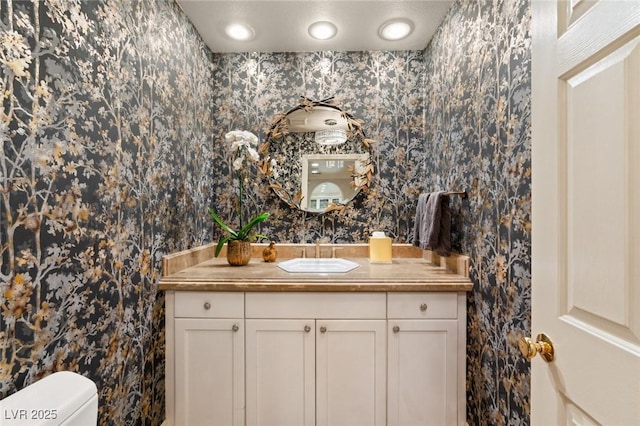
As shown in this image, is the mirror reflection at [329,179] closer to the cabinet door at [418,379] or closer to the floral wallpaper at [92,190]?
the floral wallpaper at [92,190]

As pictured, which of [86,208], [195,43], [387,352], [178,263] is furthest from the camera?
[195,43]

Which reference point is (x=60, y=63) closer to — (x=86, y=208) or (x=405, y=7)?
(x=86, y=208)

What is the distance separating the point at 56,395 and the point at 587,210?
4.45 ft

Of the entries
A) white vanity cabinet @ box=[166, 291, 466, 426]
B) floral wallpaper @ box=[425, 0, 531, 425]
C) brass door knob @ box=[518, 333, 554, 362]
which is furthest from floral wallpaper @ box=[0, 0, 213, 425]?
floral wallpaper @ box=[425, 0, 531, 425]

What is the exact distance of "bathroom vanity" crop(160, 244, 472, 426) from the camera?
4.65ft

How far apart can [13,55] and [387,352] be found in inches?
69.3

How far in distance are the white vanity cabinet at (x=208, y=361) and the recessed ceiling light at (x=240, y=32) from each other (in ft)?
5.47

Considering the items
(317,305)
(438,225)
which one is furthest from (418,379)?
(438,225)

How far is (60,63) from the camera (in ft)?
3.00

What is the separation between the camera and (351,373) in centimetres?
143

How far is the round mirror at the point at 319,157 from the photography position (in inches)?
81.5

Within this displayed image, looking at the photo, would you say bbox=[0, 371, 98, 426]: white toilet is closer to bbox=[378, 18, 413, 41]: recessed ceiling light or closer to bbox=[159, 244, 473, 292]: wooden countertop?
bbox=[159, 244, 473, 292]: wooden countertop

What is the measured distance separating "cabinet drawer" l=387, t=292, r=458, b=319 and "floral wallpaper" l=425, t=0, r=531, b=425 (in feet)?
0.36

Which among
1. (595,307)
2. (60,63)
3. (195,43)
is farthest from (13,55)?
(595,307)
